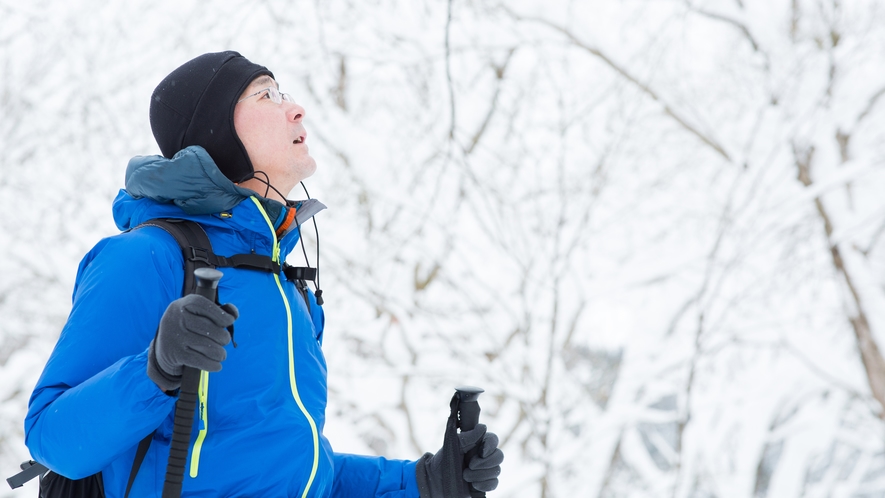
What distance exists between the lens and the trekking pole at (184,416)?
93 centimetres

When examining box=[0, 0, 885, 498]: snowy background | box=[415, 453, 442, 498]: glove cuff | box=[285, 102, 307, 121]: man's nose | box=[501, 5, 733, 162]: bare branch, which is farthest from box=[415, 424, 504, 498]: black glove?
box=[501, 5, 733, 162]: bare branch

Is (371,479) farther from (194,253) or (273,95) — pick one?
(273,95)

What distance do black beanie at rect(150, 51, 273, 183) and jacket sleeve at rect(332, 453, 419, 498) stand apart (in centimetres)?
74

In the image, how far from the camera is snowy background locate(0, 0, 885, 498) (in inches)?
159

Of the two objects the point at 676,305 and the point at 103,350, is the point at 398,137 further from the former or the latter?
the point at 103,350

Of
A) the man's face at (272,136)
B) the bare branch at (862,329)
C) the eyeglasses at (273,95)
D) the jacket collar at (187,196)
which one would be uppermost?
the bare branch at (862,329)

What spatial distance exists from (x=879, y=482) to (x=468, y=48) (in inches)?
314

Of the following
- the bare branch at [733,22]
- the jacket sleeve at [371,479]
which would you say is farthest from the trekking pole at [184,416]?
the bare branch at [733,22]

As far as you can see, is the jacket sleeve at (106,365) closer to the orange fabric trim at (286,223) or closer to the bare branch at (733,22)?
the orange fabric trim at (286,223)

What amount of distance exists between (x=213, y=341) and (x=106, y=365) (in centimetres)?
22

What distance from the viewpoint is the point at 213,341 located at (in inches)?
36.0

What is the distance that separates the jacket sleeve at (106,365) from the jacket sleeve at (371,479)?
25.3 inches

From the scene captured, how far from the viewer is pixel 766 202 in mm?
3809

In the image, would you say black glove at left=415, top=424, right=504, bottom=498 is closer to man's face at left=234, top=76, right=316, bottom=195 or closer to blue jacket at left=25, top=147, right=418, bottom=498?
blue jacket at left=25, top=147, right=418, bottom=498
